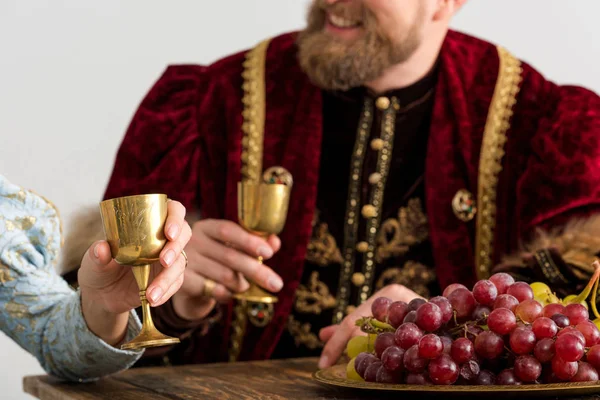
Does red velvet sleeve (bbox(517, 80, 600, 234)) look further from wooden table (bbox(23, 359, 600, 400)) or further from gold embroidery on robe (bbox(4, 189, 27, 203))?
gold embroidery on robe (bbox(4, 189, 27, 203))

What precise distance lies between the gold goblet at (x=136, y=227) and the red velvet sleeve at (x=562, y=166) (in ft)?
3.85

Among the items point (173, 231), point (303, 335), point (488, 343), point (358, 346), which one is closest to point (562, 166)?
point (303, 335)

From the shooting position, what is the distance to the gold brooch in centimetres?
225

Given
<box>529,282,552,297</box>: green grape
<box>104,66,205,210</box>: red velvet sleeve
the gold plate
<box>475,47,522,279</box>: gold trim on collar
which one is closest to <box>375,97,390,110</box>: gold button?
<box>475,47,522,279</box>: gold trim on collar

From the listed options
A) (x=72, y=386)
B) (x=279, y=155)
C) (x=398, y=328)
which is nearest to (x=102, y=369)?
(x=72, y=386)

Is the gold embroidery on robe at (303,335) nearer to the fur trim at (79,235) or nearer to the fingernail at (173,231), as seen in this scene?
the fur trim at (79,235)

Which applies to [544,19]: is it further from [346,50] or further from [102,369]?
[102,369]

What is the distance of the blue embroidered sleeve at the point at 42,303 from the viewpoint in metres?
1.46

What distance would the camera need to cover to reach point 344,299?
2.27m

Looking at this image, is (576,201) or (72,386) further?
(576,201)

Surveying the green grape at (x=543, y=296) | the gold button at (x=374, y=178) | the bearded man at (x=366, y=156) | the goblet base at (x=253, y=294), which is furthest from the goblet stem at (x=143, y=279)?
the gold button at (x=374, y=178)

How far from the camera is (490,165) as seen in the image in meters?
2.27

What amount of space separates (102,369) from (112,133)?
186 cm

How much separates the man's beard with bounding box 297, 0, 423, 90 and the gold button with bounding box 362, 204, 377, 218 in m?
0.30
